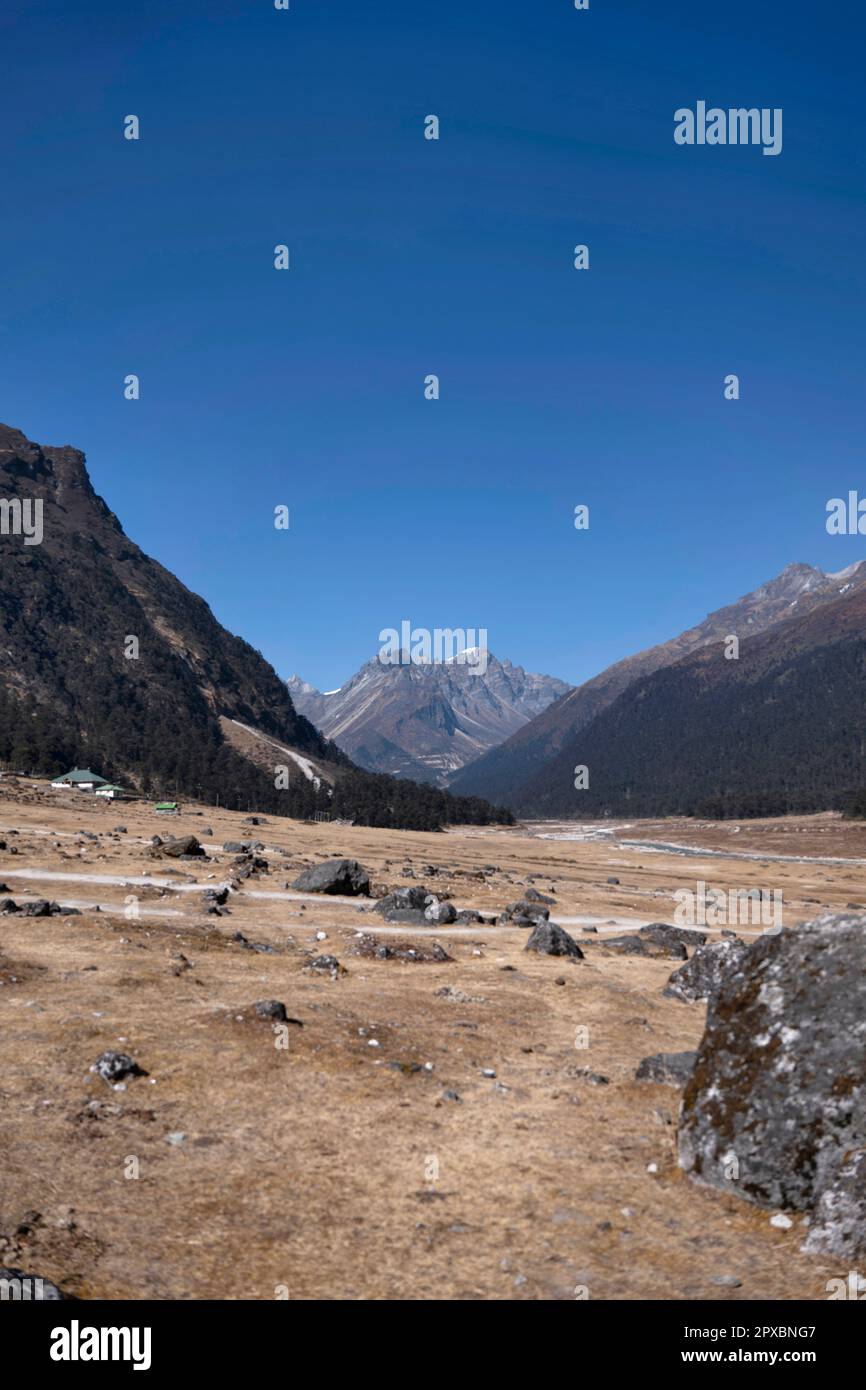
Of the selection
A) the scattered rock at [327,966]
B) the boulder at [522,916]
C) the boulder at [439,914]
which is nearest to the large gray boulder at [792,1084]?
the scattered rock at [327,966]

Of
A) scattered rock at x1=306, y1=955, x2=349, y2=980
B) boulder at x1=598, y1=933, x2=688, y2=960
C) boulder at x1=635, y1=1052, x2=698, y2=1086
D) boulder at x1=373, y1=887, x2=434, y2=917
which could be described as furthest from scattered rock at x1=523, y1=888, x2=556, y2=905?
boulder at x1=635, y1=1052, x2=698, y2=1086

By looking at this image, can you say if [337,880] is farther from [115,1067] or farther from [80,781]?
[80,781]

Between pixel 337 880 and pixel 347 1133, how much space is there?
111 ft

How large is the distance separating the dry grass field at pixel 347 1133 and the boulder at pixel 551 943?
1004 mm

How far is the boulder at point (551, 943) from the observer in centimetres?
3303

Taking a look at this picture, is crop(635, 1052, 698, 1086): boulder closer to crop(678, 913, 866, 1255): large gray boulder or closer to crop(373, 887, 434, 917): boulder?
crop(678, 913, 866, 1255): large gray boulder

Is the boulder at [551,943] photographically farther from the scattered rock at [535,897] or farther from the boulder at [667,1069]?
the scattered rock at [535,897]

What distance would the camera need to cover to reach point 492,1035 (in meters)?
21.0

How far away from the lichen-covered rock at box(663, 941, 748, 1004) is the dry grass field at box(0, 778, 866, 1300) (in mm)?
898

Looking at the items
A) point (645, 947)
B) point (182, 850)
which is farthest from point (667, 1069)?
point (182, 850)

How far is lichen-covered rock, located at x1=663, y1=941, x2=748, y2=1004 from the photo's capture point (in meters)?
26.5

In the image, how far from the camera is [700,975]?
27219mm
